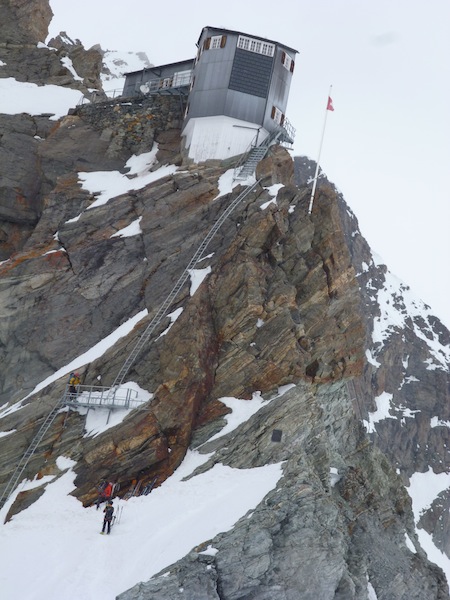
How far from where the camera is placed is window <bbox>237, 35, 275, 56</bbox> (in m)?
40.3

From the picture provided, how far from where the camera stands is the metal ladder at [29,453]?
27.0 metres

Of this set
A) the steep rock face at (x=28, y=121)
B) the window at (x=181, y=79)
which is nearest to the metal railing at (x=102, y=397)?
the steep rock face at (x=28, y=121)

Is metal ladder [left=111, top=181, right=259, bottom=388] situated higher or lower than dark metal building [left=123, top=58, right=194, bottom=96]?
lower

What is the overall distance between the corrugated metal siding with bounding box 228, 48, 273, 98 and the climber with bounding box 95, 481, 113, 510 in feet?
79.5

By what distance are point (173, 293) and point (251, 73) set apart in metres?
16.1

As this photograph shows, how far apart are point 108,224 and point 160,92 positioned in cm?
1273

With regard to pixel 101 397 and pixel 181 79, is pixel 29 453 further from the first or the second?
pixel 181 79

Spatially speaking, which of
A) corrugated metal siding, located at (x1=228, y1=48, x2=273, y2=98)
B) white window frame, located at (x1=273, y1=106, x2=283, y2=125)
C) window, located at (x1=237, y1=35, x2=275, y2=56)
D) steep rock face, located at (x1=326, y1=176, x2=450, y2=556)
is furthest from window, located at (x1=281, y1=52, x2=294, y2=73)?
steep rock face, located at (x1=326, y1=176, x2=450, y2=556)

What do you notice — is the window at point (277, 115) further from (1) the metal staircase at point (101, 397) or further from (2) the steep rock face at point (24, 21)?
(2) the steep rock face at point (24, 21)

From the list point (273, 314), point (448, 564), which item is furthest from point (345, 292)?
point (448, 564)

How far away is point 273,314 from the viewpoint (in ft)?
94.6

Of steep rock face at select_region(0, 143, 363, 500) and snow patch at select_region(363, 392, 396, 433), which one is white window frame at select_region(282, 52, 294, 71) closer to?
steep rock face at select_region(0, 143, 363, 500)

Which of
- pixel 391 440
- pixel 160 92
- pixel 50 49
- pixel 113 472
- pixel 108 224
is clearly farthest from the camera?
pixel 391 440

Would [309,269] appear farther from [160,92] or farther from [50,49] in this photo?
[50,49]
